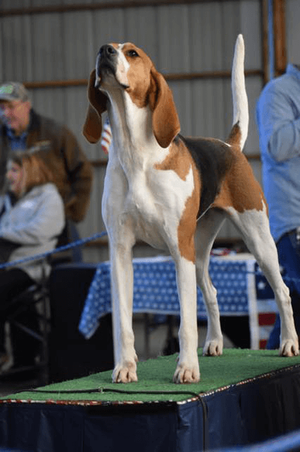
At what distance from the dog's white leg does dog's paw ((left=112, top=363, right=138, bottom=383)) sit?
2.31 feet

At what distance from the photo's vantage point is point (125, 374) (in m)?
2.90

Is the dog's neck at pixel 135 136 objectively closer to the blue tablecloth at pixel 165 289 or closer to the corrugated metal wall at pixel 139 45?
the blue tablecloth at pixel 165 289

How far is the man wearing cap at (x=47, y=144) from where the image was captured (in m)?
6.75

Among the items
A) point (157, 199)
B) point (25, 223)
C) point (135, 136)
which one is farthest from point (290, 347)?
point (25, 223)

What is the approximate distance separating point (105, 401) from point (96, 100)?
98 cm

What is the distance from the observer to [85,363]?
20.5 feet

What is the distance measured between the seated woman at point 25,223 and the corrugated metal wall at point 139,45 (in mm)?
5809

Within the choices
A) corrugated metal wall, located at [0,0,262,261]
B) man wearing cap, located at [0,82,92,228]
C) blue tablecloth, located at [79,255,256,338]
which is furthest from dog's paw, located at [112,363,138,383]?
corrugated metal wall, located at [0,0,262,261]

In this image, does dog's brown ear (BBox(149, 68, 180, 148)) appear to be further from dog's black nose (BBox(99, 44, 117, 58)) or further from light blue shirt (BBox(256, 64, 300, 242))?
light blue shirt (BBox(256, 64, 300, 242))

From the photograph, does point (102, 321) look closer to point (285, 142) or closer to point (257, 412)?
point (285, 142)

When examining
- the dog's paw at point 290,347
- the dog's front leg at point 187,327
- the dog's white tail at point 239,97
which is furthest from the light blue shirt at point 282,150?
the dog's front leg at point 187,327

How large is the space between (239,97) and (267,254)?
25.8 inches

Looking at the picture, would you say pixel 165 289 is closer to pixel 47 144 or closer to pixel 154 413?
pixel 47 144

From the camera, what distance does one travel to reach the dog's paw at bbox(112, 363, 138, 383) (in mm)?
2902
